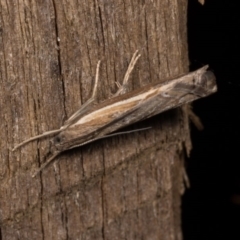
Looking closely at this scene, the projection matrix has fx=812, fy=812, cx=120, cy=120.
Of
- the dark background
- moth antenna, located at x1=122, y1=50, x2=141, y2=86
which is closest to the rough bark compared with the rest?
moth antenna, located at x1=122, y1=50, x2=141, y2=86

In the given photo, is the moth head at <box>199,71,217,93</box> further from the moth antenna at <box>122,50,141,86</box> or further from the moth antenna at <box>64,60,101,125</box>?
the moth antenna at <box>64,60,101,125</box>

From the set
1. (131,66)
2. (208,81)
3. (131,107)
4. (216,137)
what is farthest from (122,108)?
(216,137)

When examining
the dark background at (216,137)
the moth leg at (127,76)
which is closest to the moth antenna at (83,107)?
the moth leg at (127,76)

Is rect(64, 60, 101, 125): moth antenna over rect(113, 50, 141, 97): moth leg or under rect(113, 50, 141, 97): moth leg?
under

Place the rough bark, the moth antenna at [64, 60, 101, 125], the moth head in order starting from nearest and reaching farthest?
the rough bark < the moth antenna at [64, 60, 101, 125] < the moth head

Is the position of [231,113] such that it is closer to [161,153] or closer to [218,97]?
[218,97]
